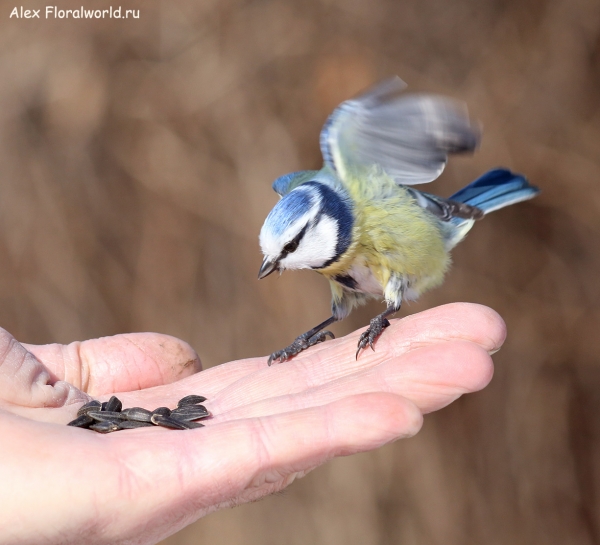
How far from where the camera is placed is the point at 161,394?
1.85 metres

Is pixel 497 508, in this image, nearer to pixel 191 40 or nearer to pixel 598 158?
pixel 598 158

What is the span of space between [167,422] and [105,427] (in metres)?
0.14

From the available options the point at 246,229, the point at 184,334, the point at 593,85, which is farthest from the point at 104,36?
the point at 593,85

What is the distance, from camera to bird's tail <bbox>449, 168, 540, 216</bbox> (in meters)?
2.36

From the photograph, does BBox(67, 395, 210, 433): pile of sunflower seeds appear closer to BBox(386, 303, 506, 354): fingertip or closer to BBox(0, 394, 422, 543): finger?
BBox(0, 394, 422, 543): finger

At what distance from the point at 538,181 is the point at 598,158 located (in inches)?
10.7

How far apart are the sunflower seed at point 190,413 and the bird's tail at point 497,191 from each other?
124 centimetres

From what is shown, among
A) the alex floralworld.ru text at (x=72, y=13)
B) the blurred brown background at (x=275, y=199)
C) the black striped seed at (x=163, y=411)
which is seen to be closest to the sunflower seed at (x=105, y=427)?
the black striped seed at (x=163, y=411)

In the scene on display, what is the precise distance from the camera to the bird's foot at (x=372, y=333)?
176 cm

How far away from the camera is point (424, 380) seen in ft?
4.33

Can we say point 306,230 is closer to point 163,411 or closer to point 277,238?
point 277,238

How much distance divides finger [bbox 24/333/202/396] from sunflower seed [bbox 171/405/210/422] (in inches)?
15.8

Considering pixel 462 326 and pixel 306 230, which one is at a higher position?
pixel 306 230

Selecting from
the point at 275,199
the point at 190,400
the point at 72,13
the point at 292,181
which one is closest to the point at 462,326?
the point at 190,400
